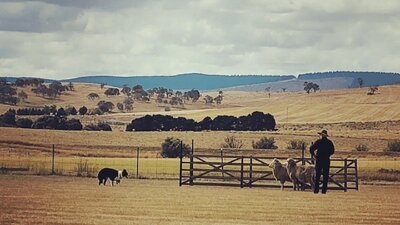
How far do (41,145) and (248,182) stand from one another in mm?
40109

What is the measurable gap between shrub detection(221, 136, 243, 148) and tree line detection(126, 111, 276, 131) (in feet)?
51.4

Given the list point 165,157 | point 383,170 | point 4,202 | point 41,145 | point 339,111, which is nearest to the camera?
point 4,202

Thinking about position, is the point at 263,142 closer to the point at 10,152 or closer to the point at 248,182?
the point at 10,152

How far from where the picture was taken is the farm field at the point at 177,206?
22.8m

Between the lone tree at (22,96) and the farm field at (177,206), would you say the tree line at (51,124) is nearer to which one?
the farm field at (177,206)

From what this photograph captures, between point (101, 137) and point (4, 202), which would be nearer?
point (4, 202)

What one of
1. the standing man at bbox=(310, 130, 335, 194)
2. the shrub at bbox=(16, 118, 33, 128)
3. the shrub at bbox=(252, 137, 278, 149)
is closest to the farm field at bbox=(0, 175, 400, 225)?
the standing man at bbox=(310, 130, 335, 194)

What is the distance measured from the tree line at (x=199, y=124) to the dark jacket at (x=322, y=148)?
74313mm

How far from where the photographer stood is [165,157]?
2753 inches

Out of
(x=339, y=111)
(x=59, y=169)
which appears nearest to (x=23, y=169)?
(x=59, y=169)

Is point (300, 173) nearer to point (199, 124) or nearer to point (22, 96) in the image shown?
point (199, 124)

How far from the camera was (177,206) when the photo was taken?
26641 mm

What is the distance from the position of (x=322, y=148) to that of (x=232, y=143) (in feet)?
183

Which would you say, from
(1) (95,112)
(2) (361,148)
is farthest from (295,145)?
(1) (95,112)
